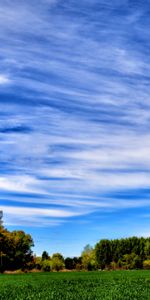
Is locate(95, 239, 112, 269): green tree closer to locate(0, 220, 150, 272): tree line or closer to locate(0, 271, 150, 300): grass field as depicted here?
locate(0, 220, 150, 272): tree line

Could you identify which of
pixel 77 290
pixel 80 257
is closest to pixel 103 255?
pixel 80 257

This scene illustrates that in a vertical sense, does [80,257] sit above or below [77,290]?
above

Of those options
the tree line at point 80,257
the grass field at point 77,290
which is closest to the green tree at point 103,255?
the tree line at point 80,257

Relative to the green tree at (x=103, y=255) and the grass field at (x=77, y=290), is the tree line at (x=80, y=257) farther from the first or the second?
the grass field at (x=77, y=290)

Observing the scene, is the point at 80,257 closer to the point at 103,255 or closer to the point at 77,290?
the point at 103,255

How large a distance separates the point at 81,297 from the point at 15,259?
277 feet

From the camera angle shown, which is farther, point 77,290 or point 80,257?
point 80,257

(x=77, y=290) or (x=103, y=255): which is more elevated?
(x=103, y=255)

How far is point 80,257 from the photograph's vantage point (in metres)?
123

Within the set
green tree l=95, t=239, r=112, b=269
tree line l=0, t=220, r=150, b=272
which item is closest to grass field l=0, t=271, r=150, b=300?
tree line l=0, t=220, r=150, b=272

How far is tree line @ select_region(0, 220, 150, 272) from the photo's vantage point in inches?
4053

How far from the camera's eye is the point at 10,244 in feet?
339

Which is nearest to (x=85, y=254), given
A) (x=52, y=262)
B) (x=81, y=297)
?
(x=52, y=262)

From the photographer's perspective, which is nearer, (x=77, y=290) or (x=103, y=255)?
(x=77, y=290)
